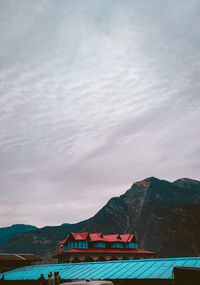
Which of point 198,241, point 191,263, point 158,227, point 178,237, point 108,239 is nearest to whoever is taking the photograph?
point 191,263

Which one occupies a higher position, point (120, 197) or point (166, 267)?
point (120, 197)

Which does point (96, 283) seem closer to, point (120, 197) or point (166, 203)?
point (166, 203)

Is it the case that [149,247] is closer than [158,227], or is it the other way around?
[149,247]

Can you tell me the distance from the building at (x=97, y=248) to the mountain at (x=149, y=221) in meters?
53.2

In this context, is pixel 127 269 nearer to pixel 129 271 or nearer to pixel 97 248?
pixel 129 271

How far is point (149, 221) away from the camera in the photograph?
148625 millimetres

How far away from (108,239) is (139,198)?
330 feet

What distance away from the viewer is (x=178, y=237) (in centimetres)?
12512

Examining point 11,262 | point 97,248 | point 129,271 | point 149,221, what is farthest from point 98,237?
point 149,221

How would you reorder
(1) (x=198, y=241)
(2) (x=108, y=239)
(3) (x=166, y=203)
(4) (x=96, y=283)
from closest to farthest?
(4) (x=96, y=283), (2) (x=108, y=239), (1) (x=198, y=241), (3) (x=166, y=203)

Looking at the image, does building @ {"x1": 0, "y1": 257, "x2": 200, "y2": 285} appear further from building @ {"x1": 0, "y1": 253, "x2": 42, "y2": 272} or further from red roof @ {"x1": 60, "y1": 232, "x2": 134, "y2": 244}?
red roof @ {"x1": 60, "y1": 232, "x2": 134, "y2": 244}

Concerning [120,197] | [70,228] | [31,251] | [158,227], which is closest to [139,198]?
[120,197]

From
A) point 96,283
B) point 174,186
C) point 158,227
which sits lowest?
point 96,283

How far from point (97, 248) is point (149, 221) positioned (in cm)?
8743
